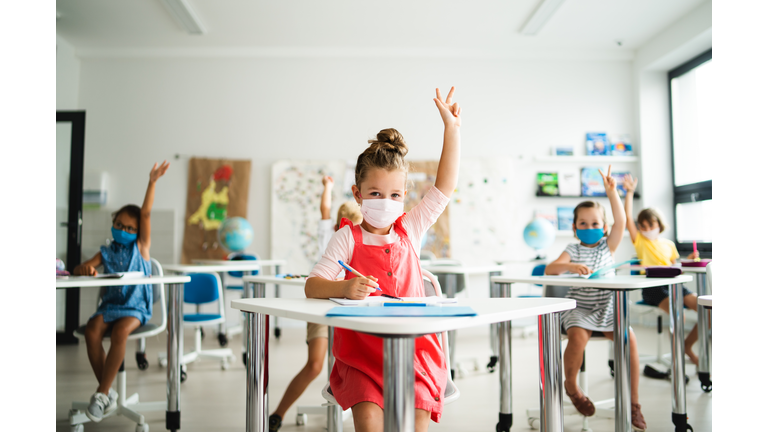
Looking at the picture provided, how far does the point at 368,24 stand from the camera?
4.85 metres

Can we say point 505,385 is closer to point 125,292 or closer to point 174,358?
point 174,358

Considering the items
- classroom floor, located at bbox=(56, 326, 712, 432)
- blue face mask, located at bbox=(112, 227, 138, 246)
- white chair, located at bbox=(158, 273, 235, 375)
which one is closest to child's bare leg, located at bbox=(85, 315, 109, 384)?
classroom floor, located at bbox=(56, 326, 712, 432)

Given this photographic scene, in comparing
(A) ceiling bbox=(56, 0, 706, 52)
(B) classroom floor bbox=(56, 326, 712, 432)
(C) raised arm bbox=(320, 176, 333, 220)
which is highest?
(A) ceiling bbox=(56, 0, 706, 52)

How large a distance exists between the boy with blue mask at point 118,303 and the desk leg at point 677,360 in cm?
239

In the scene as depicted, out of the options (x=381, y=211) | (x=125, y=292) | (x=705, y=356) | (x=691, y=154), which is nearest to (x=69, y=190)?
(x=125, y=292)

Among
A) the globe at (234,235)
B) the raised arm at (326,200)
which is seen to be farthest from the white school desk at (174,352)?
the globe at (234,235)

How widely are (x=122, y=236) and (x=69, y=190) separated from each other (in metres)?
2.49

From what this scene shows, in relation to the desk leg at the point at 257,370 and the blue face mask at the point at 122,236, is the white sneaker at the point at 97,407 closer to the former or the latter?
the blue face mask at the point at 122,236

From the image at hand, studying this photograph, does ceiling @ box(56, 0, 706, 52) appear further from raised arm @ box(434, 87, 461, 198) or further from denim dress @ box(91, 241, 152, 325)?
raised arm @ box(434, 87, 461, 198)

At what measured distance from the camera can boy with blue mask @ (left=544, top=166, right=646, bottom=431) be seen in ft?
6.98

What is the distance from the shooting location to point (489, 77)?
5.49 meters

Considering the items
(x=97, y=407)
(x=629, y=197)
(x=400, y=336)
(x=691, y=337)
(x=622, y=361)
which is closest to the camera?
(x=400, y=336)

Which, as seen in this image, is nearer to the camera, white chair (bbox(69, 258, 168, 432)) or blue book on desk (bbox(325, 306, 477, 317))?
blue book on desk (bbox(325, 306, 477, 317))
